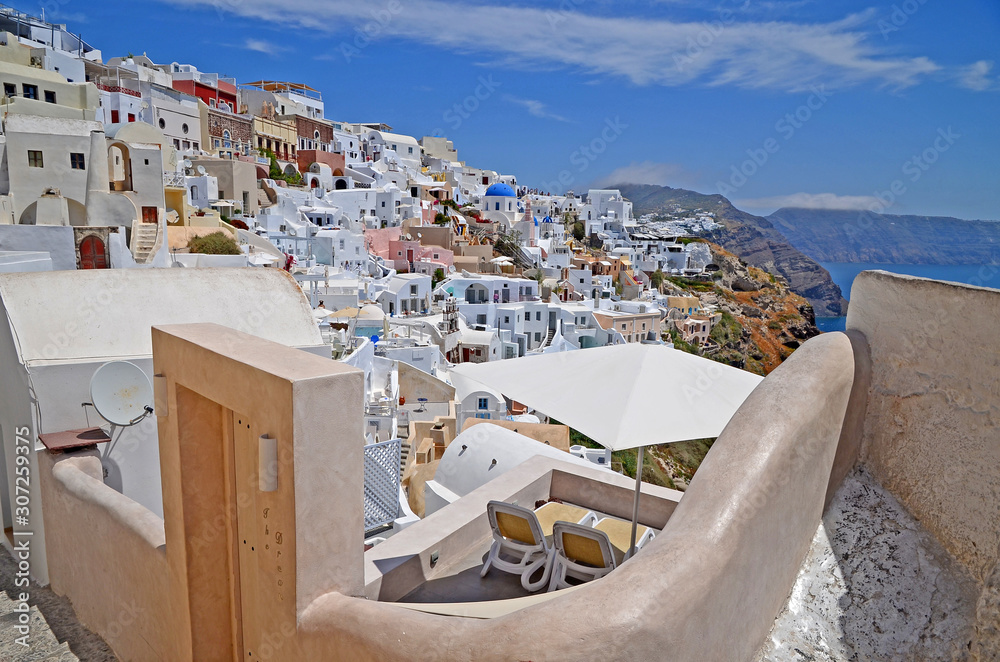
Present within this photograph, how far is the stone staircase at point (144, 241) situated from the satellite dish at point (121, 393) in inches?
612

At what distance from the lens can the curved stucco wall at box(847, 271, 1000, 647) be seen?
99.0 inches

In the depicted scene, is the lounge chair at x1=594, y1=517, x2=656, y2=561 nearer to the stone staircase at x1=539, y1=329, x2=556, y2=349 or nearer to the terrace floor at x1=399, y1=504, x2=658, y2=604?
the terrace floor at x1=399, y1=504, x2=658, y2=604

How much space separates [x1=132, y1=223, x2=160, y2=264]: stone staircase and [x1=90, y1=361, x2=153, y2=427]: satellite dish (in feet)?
51.0

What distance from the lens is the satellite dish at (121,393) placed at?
5344 mm

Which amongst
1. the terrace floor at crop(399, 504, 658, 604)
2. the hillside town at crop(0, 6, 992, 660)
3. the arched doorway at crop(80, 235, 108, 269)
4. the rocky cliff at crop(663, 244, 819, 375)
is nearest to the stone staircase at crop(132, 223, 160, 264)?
the arched doorway at crop(80, 235, 108, 269)

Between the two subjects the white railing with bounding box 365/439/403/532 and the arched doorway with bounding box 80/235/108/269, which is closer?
the white railing with bounding box 365/439/403/532

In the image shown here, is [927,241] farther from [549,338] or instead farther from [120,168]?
[549,338]

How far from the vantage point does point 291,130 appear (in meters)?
55.0

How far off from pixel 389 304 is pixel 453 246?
706 inches

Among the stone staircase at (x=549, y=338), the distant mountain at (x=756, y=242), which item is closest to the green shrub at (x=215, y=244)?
the stone staircase at (x=549, y=338)

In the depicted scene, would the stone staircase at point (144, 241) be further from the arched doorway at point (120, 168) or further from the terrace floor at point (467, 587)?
the terrace floor at point (467, 587)

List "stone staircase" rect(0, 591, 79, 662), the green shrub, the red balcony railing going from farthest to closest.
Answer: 1. the red balcony railing
2. the green shrub
3. "stone staircase" rect(0, 591, 79, 662)

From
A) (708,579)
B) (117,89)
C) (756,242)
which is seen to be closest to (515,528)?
(708,579)

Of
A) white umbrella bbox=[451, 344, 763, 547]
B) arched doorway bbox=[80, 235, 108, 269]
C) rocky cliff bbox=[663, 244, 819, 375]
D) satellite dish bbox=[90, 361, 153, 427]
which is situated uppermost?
arched doorway bbox=[80, 235, 108, 269]
